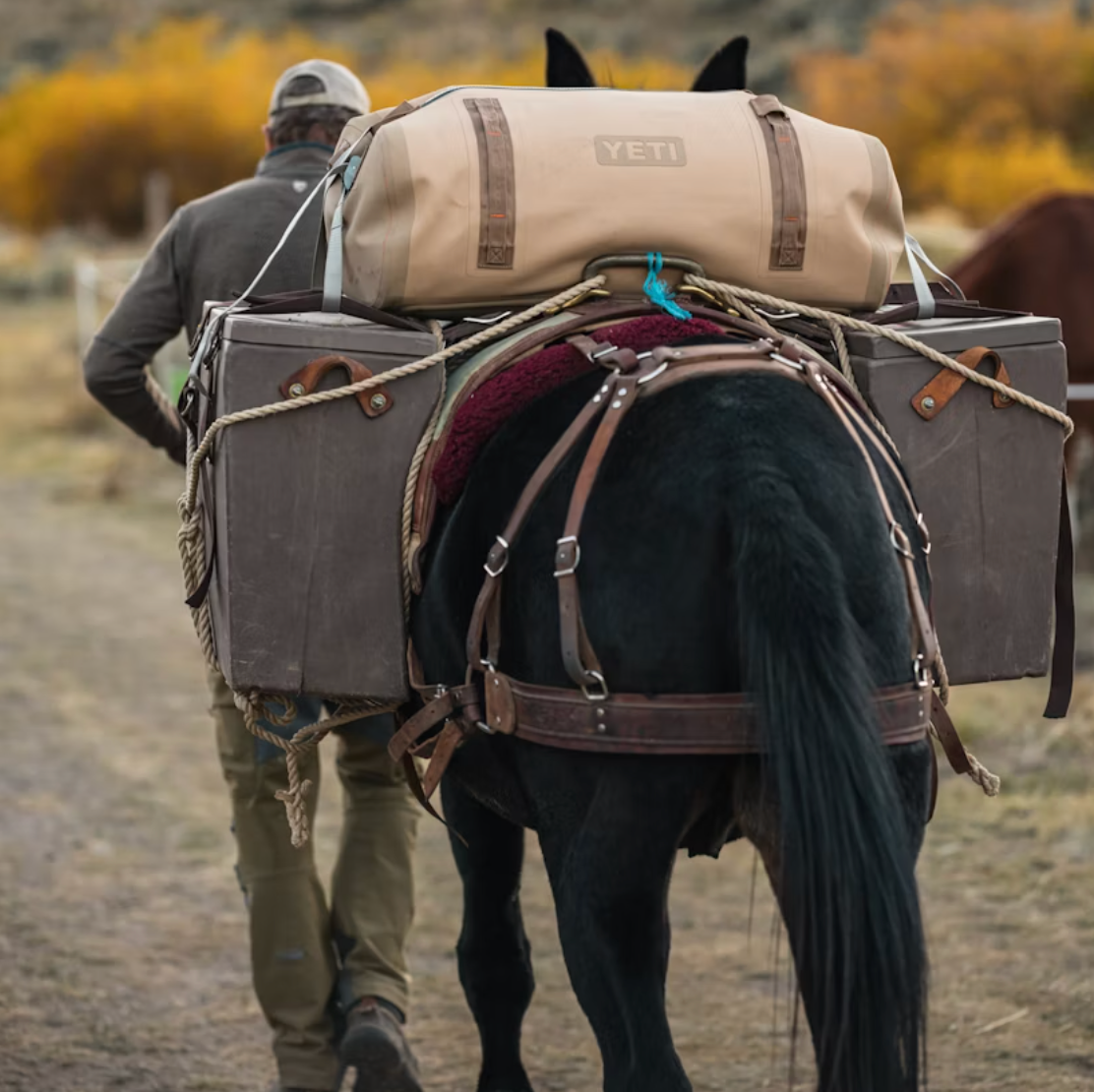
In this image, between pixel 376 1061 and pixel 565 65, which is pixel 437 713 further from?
pixel 565 65

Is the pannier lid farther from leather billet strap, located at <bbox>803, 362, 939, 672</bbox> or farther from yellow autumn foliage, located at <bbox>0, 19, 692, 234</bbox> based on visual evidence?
yellow autumn foliage, located at <bbox>0, 19, 692, 234</bbox>

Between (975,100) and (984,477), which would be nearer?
(984,477)

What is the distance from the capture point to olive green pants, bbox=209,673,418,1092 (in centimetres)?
373

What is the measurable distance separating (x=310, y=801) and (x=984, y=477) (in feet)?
6.06

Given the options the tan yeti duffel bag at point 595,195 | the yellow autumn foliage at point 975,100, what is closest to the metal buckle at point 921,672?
the tan yeti duffel bag at point 595,195

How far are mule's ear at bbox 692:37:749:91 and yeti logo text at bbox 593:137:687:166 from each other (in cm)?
57

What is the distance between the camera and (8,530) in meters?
10.8

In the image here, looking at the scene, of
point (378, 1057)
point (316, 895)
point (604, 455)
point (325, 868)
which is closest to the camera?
point (604, 455)

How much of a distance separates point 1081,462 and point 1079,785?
3490 mm

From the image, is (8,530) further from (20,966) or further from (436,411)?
(436,411)

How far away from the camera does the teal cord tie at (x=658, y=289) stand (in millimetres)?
2693


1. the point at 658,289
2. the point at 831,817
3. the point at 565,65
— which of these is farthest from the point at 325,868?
the point at 831,817

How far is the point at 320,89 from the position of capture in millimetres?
3807

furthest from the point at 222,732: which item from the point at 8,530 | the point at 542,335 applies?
the point at 8,530
